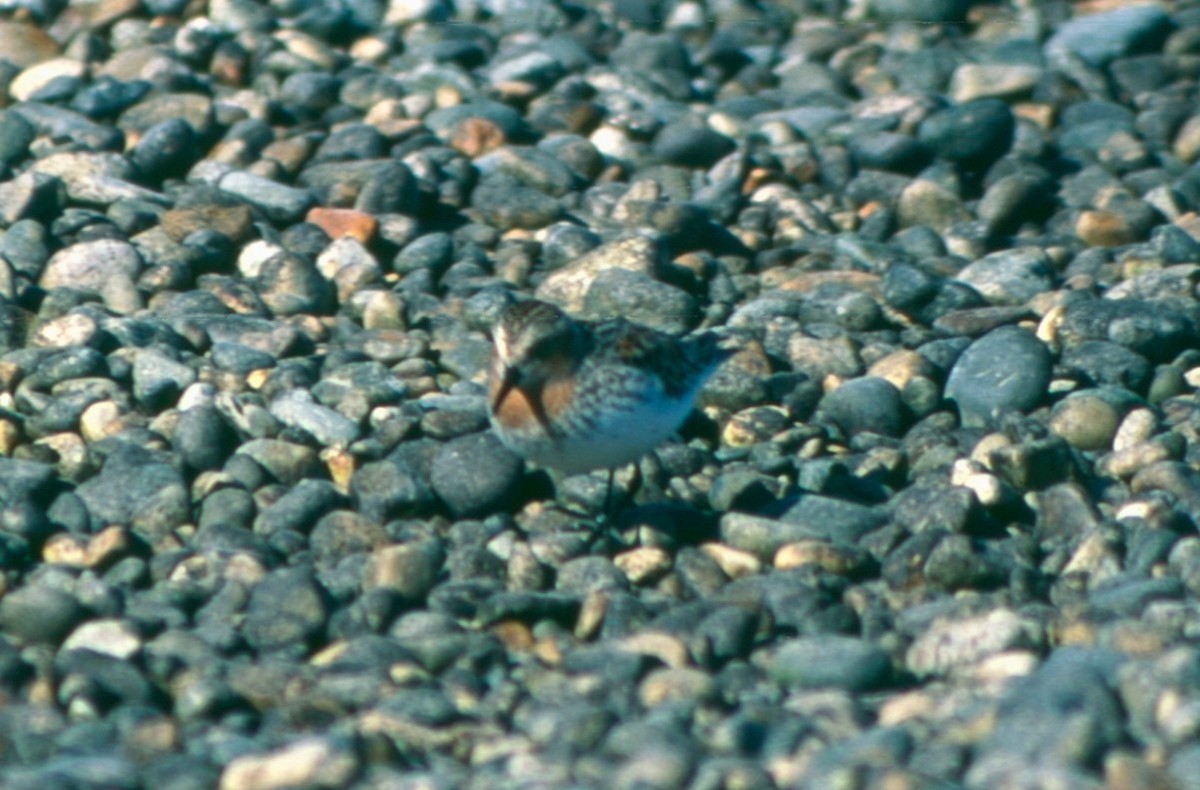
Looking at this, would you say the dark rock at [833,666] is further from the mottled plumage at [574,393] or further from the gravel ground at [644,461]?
the mottled plumage at [574,393]

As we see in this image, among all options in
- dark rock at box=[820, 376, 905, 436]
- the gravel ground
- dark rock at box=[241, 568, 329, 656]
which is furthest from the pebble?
dark rock at box=[241, 568, 329, 656]

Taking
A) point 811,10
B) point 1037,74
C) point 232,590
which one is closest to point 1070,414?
point 232,590

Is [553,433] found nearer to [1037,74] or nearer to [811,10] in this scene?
→ [1037,74]

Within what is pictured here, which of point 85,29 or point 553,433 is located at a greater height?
point 553,433

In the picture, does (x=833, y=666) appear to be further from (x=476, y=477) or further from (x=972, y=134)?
(x=972, y=134)

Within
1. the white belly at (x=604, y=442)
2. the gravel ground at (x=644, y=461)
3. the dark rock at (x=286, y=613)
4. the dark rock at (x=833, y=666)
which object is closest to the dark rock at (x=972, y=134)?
the gravel ground at (x=644, y=461)

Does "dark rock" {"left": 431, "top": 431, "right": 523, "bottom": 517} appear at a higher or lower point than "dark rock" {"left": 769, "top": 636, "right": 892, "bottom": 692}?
lower

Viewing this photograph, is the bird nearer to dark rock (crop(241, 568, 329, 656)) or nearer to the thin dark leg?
the thin dark leg
